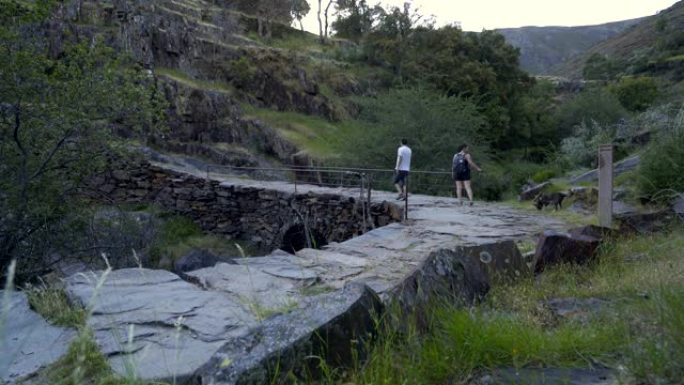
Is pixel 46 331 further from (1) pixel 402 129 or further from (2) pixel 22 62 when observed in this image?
(1) pixel 402 129

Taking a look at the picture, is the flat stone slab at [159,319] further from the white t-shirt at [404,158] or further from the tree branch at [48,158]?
the white t-shirt at [404,158]

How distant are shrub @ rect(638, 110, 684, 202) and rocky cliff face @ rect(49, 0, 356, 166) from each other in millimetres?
17068

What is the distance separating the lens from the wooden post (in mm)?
7121

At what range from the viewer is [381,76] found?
3500 cm

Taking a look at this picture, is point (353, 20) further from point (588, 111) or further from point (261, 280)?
point (261, 280)

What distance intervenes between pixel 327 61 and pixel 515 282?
3197 centimetres

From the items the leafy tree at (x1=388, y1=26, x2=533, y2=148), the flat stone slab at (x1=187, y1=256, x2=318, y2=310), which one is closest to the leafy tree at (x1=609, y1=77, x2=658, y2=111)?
the leafy tree at (x1=388, y1=26, x2=533, y2=148)

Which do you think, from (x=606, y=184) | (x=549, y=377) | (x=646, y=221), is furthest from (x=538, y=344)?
(x=646, y=221)

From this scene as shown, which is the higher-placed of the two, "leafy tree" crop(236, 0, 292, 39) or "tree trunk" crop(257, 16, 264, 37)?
"leafy tree" crop(236, 0, 292, 39)

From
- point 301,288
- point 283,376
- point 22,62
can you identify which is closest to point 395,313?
point 283,376

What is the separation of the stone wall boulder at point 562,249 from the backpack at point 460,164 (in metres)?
6.85

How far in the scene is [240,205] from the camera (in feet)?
56.2

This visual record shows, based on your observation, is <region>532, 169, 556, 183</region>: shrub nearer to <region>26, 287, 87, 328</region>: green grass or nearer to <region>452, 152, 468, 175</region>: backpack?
<region>452, 152, 468, 175</region>: backpack

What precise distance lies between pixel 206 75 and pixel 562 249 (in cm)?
2468
